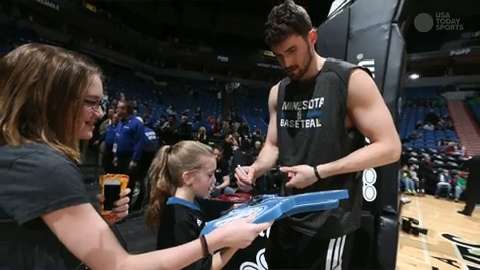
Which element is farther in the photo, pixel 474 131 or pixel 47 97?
pixel 474 131

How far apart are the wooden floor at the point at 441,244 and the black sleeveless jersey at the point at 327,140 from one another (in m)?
2.40

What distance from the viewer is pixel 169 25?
757 inches

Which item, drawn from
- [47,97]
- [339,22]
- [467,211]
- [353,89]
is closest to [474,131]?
[467,211]

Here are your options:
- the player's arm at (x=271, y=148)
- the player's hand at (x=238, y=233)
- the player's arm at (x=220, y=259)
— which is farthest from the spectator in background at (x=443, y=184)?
the player's hand at (x=238, y=233)

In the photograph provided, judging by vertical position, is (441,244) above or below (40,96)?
below

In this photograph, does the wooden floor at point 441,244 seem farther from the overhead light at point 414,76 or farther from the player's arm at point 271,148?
the overhead light at point 414,76

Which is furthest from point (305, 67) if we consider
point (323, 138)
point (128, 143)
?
point (128, 143)

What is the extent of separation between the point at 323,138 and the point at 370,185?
1.25 metres

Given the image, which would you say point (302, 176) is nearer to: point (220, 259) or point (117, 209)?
point (220, 259)

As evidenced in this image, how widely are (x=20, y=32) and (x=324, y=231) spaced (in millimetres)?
13646

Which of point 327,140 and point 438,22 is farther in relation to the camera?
point 438,22

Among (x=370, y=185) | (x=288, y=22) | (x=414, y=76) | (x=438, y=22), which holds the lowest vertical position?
(x=370, y=185)

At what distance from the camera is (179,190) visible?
66.9 inches

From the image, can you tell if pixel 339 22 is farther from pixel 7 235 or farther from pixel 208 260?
pixel 7 235
